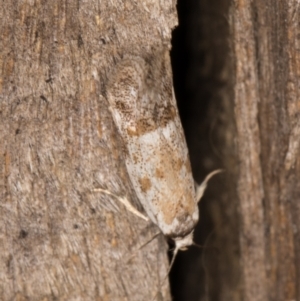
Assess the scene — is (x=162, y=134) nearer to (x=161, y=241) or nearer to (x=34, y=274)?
(x=161, y=241)

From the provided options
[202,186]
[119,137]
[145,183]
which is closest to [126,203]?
[145,183]

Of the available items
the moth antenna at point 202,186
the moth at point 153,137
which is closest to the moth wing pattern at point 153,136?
the moth at point 153,137

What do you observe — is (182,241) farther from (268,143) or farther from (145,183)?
(268,143)

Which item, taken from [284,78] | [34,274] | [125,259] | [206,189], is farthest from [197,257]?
[284,78]

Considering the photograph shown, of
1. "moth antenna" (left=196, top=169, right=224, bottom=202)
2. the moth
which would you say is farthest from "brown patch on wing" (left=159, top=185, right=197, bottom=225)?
"moth antenna" (left=196, top=169, right=224, bottom=202)

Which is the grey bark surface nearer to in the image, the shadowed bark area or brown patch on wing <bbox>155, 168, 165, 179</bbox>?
brown patch on wing <bbox>155, 168, 165, 179</bbox>
